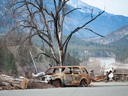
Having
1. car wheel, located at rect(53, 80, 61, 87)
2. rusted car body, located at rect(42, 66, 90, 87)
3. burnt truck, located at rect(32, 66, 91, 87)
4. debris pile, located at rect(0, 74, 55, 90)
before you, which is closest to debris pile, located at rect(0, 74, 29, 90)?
debris pile, located at rect(0, 74, 55, 90)

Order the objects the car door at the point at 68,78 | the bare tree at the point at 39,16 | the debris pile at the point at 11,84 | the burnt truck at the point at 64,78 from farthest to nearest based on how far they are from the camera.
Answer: the bare tree at the point at 39,16 < the car door at the point at 68,78 < the burnt truck at the point at 64,78 < the debris pile at the point at 11,84

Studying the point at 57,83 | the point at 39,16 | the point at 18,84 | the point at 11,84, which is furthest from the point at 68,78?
the point at 39,16

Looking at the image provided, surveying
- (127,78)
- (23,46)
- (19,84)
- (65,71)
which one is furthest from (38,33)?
(127,78)

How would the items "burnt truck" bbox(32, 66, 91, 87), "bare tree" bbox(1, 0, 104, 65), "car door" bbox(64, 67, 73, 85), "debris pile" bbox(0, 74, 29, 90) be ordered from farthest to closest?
1. "bare tree" bbox(1, 0, 104, 65)
2. "car door" bbox(64, 67, 73, 85)
3. "burnt truck" bbox(32, 66, 91, 87)
4. "debris pile" bbox(0, 74, 29, 90)

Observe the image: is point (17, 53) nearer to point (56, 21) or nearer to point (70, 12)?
point (56, 21)

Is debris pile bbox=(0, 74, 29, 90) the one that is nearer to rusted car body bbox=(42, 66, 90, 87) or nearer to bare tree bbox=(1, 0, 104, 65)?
rusted car body bbox=(42, 66, 90, 87)

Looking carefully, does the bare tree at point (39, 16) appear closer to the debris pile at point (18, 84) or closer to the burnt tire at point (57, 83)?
the burnt tire at point (57, 83)

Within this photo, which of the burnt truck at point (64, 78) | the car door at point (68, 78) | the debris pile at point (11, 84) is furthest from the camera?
the car door at point (68, 78)

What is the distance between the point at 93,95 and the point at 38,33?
1408 centimetres

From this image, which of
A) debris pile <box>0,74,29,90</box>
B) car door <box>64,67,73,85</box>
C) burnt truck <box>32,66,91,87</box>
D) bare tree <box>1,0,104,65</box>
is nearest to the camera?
debris pile <box>0,74,29,90</box>

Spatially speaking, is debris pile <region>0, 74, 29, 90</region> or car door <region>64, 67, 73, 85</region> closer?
debris pile <region>0, 74, 29, 90</region>

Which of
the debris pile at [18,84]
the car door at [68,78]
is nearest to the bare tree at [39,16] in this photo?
the car door at [68,78]

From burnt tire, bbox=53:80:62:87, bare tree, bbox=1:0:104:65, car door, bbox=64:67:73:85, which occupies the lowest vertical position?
burnt tire, bbox=53:80:62:87

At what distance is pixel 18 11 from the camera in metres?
22.8
